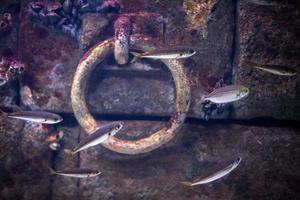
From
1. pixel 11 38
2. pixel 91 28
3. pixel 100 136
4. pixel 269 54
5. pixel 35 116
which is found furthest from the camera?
pixel 11 38

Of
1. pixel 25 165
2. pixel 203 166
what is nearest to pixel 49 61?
pixel 25 165

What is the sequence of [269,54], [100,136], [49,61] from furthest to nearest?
[49,61]
[269,54]
[100,136]

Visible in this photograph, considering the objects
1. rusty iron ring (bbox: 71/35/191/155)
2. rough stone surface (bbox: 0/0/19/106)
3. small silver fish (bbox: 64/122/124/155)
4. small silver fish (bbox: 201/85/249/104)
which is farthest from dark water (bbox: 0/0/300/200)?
small silver fish (bbox: 64/122/124/155)

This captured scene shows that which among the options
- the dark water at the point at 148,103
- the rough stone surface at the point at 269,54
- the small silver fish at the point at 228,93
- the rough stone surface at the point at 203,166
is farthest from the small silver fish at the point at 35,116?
the rough stone surface at the point at 269,54

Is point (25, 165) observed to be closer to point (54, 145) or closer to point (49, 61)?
point (54, 145)

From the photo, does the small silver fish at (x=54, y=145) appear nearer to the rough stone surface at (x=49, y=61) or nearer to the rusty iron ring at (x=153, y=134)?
the rough stone surface at (x=49, y=61)

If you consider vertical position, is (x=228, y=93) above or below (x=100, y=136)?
above
